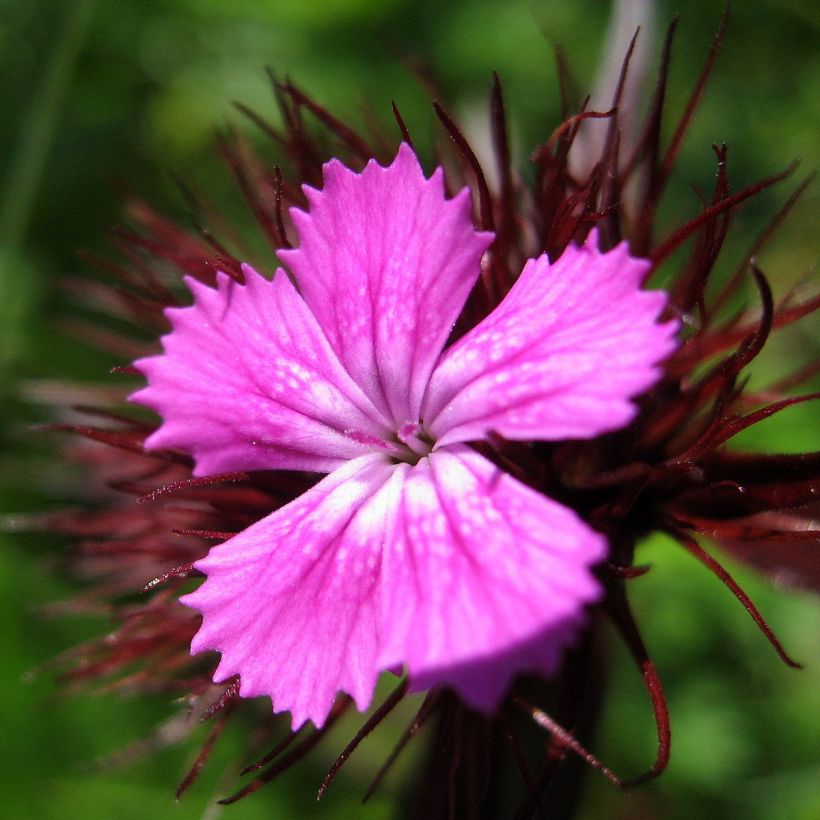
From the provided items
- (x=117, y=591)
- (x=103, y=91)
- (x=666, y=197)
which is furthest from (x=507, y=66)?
(x=117, y=591)

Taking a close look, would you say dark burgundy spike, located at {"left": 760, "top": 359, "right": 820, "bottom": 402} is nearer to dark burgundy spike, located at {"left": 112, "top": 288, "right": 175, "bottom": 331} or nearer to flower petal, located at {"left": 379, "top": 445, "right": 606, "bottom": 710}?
flower petal, located at {"left": 379, "top": 445, "right": 606, "bottom": 710}

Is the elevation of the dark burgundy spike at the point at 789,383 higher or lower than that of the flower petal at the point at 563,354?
lower

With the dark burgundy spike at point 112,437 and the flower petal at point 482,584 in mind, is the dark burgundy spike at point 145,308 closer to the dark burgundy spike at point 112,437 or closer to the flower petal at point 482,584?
the dark burgundy spike at point 112,437

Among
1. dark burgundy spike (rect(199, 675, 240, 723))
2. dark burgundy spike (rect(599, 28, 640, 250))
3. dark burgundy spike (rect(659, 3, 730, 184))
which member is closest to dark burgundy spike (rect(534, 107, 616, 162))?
dark burgundy spike (rect(599, 28, 640, 250))

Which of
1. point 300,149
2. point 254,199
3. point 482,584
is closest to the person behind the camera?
point 482,584

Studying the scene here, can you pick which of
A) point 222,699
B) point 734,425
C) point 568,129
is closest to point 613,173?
point 568,129

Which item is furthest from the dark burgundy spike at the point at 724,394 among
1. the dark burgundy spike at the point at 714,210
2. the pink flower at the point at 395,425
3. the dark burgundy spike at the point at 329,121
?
the dark burgundy spike at the point at 329,121

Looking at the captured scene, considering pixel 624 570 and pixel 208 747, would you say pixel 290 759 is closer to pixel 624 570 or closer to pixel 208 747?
pixel 208 747
